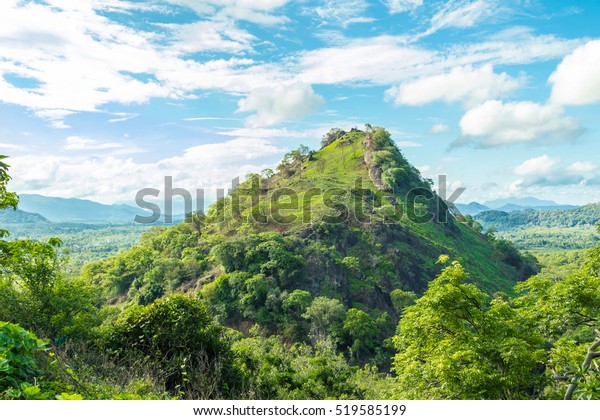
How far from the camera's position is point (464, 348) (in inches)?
450

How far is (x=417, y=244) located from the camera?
2438 inches

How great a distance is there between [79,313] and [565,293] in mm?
16224

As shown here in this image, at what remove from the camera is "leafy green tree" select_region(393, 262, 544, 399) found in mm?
10695

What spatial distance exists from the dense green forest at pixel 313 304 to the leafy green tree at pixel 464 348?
0.05 metres

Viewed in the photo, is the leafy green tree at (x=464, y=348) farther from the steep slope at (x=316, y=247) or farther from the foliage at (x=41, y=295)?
the steep slope at (x=316, y=247)

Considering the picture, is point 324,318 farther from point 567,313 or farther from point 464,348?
point 567,313

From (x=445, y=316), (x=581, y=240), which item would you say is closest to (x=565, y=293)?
(x=445, y=316)

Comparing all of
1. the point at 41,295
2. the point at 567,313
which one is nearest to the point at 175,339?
the point at 41,295

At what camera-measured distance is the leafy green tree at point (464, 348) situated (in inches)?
421

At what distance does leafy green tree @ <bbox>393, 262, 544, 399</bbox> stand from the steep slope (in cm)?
3146

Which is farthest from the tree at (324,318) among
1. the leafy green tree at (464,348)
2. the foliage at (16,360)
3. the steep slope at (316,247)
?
the foliage at (16,360)
